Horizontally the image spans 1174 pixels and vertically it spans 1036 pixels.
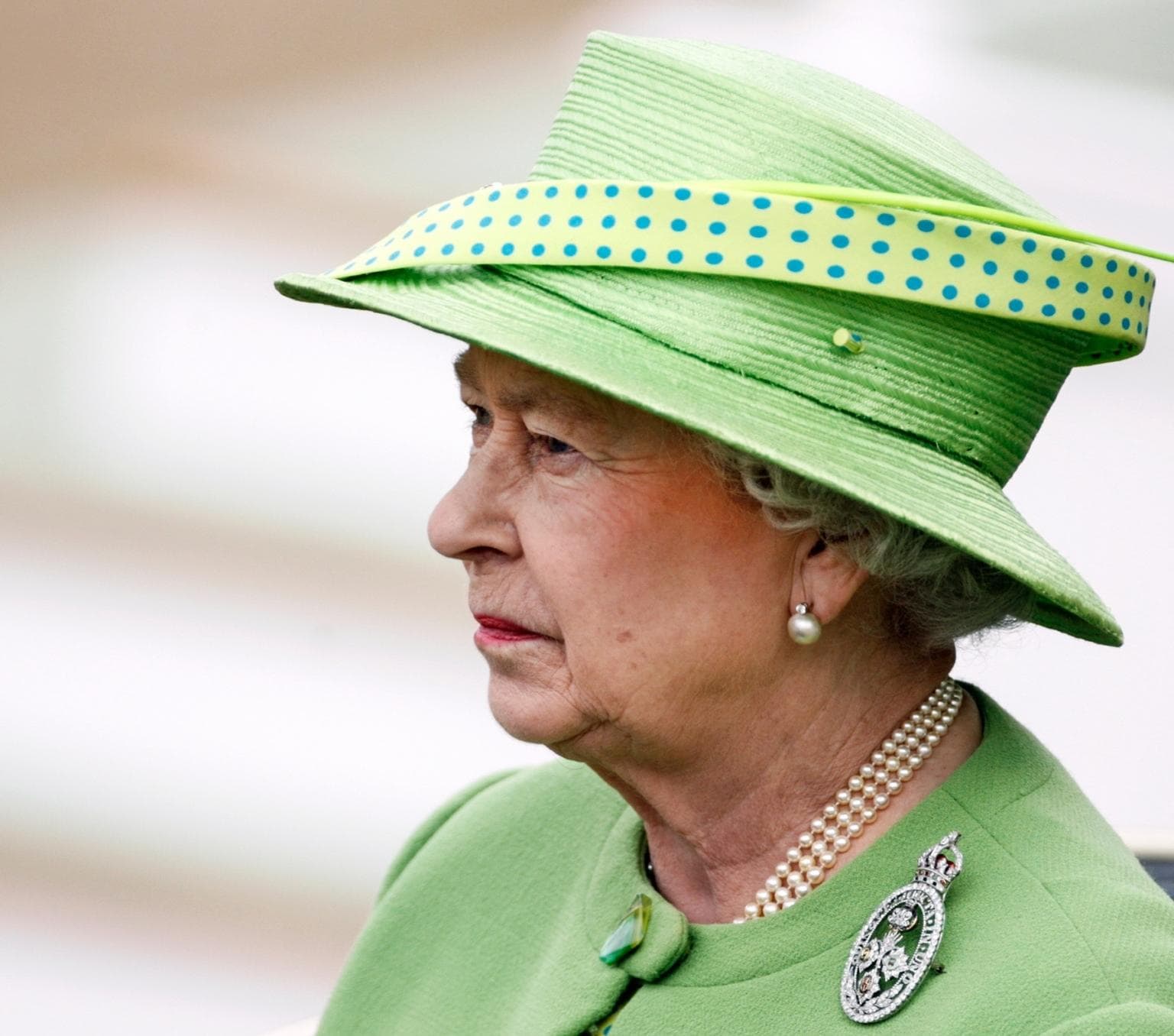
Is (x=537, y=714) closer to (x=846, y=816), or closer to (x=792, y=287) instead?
(x=846, y=816)

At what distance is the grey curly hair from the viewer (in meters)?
1.60

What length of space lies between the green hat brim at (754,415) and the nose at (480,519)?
0.19m

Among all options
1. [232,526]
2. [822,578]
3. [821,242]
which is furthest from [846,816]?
[232,526]

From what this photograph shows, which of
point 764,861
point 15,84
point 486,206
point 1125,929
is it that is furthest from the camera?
point 15,84

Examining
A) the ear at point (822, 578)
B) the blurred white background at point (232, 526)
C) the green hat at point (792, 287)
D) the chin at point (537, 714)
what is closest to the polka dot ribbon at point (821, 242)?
the green hat at point (792, 287)

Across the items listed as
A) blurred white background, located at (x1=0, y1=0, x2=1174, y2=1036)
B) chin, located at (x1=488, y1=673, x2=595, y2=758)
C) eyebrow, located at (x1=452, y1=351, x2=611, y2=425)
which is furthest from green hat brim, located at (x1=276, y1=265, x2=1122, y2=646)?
blurred white background, located at (x1=0, y1=0, x2=1174, y2=1036)

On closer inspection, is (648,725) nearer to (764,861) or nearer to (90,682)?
(764,861)

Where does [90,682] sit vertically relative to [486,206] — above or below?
below

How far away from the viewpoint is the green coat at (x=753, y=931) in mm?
1491

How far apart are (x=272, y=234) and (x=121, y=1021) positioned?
1.86m

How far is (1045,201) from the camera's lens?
407 cm

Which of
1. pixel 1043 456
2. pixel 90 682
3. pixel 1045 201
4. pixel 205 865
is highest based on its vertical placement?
pixel 1045 201

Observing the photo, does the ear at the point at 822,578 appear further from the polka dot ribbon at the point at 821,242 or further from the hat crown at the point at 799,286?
the polka dot ribbon at the point at 821,242

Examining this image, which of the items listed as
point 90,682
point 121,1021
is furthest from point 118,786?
point 121,1021
